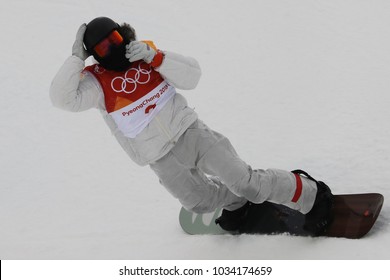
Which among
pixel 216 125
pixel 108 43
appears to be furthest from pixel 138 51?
pixel 216 125

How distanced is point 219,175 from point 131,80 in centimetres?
57

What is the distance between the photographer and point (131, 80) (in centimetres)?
255

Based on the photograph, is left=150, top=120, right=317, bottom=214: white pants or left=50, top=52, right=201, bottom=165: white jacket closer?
left=50, top=52, right=201, bottom=165: white jacket

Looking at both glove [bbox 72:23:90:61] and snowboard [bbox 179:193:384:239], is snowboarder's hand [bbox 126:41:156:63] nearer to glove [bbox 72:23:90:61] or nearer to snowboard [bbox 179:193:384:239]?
glove [bbox 72:23:90:61]

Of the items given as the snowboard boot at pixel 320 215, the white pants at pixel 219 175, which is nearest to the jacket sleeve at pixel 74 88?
the white pants at pixel 219 175

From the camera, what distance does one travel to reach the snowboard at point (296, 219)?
2.63m

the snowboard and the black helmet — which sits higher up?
the black helmet

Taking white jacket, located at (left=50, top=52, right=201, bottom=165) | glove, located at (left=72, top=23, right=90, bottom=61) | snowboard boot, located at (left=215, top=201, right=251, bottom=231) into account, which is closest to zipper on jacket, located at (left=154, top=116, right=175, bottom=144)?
white jacket, located at (left=50, top=52, right=201, bottom=165)

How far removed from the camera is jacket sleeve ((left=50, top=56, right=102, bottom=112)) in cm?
243

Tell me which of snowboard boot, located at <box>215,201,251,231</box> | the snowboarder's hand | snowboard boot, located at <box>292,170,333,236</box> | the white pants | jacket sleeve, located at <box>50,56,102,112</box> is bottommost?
snowboard boot, located at <box>215,201,251,231</box>

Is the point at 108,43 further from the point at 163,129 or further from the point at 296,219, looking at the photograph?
the point at 296,219

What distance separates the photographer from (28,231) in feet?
11.9

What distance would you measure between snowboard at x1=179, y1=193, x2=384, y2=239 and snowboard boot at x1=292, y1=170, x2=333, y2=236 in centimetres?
3

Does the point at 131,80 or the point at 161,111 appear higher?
the point at 131,80
